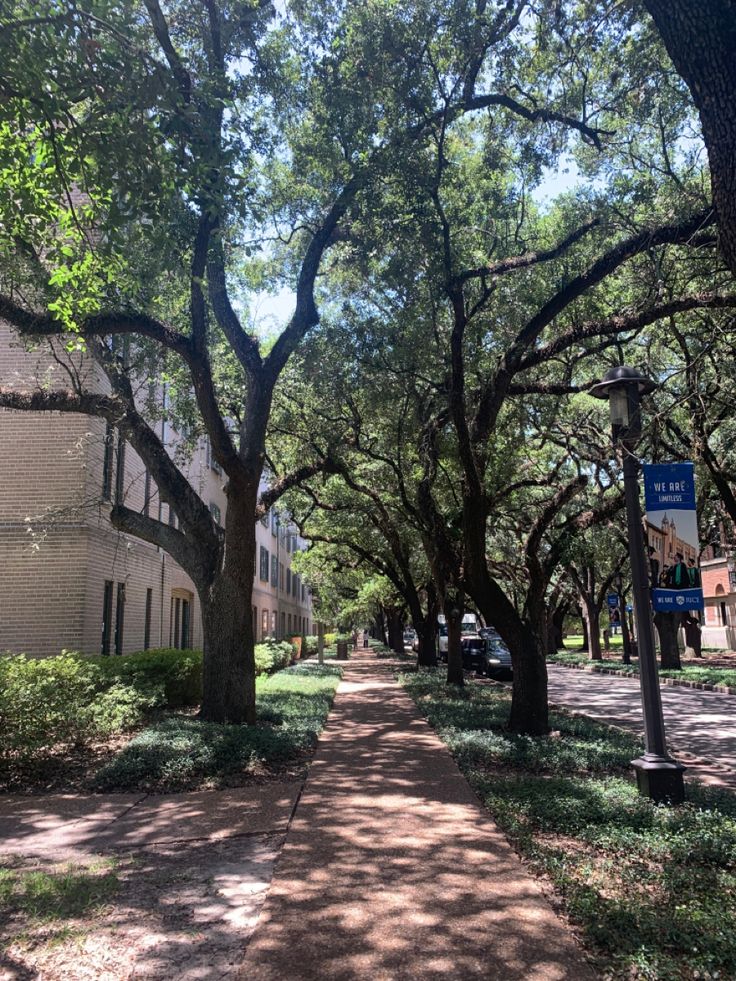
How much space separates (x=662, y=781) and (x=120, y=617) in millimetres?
12839

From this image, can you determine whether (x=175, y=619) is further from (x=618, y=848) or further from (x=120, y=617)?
(x=618, y=848)

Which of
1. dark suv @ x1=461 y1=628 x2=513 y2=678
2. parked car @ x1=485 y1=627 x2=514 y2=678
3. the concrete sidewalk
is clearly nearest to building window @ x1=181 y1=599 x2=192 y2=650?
dark suv @ x1=461 y1=628 x2=513 y2=678

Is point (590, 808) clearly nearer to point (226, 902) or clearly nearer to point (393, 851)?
point (393, 851)

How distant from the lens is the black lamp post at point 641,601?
22.1 feet

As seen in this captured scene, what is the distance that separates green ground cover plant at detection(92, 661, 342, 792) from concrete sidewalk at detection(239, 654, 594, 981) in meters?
1.00

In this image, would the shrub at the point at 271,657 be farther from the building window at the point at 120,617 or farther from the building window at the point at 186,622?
the building window at the point at 120,617

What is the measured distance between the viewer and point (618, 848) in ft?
17.6

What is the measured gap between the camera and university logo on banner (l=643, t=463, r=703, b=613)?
7.09m

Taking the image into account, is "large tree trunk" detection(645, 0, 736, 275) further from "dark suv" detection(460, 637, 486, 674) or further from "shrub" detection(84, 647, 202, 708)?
"dark suv" detection(460, 637, 486, 674)

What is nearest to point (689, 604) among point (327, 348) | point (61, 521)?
point (327, 348)

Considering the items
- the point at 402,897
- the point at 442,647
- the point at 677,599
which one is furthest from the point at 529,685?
the point at 442,647

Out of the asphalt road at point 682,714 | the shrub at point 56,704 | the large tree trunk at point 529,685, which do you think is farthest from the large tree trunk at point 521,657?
the shrub at point 56,704

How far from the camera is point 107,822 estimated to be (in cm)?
652

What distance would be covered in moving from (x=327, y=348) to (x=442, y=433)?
2.72m
